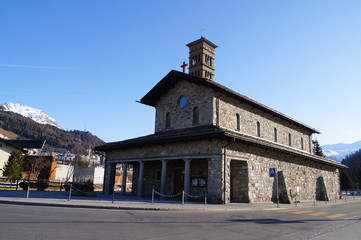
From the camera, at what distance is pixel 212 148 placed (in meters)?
19.1

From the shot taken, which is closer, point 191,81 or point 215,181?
point 215,181

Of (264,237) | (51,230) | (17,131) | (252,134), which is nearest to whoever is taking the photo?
(51,230)

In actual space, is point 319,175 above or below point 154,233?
above

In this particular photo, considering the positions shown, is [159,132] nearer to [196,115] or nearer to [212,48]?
[196,115]

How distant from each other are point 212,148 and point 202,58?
46.6 ft

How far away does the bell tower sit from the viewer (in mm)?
30016

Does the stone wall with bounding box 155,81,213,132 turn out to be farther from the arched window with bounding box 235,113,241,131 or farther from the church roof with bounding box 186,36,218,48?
the church roof with bounding box 186,36,218,48

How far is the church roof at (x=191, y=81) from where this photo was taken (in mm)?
22289

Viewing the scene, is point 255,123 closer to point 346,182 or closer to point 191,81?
point 191,81

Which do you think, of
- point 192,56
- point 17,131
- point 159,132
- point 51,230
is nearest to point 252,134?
point 159,132

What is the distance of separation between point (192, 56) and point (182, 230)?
25.6 meters

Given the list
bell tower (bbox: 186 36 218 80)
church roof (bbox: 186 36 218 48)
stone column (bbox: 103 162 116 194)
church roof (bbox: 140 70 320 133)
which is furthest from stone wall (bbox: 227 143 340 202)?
church roof (bbox: 186 36 218 48)

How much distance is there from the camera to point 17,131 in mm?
172250

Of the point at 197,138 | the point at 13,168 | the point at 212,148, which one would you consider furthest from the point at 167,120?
the point at 13,168
